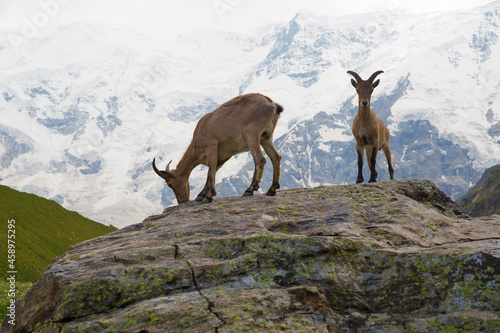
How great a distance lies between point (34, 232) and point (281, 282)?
40.8m

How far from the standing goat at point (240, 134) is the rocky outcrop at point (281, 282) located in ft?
16.5

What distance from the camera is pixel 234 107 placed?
16.9 m

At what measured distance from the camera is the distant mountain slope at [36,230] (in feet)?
108

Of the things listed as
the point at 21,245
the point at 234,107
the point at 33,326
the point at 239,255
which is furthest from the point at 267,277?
the point at 21,245

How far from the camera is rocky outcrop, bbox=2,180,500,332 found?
8.19m

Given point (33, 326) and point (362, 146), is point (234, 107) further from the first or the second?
point (33, 326)

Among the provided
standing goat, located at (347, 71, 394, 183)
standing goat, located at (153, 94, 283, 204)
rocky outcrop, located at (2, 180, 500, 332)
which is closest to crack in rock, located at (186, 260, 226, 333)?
rocky outcrop, located at (2, 180, 500, 332)

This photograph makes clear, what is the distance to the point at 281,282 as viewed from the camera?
9.17 m

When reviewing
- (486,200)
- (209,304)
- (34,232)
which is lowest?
(486,200)

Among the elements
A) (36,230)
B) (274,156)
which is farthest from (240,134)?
(36,230)

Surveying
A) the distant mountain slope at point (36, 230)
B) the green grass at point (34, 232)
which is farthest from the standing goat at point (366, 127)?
the distant mountain slope at point (36, 230)

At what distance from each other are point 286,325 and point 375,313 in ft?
5.38

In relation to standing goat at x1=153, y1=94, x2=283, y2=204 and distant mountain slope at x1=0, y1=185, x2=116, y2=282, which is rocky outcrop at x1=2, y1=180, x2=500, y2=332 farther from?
distant mountain slope at x1=0, y1=185, x2=116, y2=282

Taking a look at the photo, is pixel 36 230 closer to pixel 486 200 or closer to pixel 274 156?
pixel 274 156
